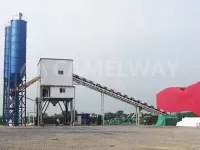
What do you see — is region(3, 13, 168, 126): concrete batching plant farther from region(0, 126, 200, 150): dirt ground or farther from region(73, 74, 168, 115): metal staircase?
region(0, 126, 200, 150): dirt ground

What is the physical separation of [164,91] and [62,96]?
2910 cm

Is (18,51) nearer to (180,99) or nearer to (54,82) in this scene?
(54,82)

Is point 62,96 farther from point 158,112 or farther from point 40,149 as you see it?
point 40,149

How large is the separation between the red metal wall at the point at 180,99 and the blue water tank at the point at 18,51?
105ft

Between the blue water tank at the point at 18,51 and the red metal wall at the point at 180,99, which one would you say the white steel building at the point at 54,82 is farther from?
the red metal wall at the point at 180,99

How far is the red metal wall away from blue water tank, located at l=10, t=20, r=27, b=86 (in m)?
32.1

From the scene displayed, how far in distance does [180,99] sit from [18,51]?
34.2 metres

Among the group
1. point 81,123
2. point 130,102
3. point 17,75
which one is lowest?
point 81,123

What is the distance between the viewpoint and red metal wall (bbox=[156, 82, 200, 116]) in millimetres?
63469

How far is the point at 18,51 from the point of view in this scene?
5578 centimetres

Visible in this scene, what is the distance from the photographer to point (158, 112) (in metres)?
61.2

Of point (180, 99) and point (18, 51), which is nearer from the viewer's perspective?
point (18, 51)

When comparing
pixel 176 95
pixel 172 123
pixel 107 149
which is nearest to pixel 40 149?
pixel 107 149

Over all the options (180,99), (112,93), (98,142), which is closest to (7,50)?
(112,93)
